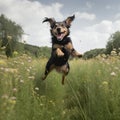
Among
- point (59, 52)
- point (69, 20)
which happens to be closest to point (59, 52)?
point (59, 52)

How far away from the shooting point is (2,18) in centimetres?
4278

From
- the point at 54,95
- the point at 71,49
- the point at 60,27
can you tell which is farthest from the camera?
the point at 54,95

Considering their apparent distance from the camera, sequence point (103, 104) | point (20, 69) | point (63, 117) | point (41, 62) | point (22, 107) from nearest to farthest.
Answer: point (22, 107), point (103, 104), point (63, 117), point (20, 69), point (41, 62)

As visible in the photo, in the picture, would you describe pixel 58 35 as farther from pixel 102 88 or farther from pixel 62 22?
pixel 102 88

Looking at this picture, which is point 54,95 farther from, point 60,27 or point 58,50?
point 60,27

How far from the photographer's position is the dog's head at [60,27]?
470 centimetres

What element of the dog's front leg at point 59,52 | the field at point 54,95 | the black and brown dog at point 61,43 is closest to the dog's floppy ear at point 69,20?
the black and brown dog at point 61,43

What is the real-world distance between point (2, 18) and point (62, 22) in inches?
1520

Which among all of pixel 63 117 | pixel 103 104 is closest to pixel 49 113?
pixel 63 117

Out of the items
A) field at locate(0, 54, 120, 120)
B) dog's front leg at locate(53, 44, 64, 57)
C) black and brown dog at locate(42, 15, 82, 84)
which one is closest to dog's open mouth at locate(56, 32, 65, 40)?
black and brown dog at locate(42, 15, 82, 84)

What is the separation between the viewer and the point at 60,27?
15.4ft

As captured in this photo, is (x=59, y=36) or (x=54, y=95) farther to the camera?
(x=54, y=95)

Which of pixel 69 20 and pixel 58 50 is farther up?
pixel 69 20

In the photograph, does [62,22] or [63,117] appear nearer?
[62,22]
